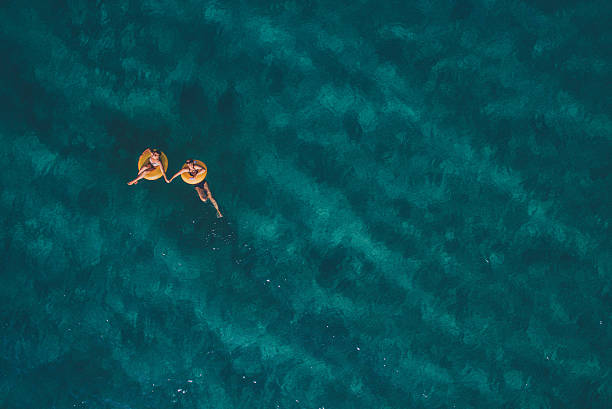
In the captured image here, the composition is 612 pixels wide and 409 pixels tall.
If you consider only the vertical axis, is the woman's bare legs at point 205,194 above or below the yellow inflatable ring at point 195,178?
below

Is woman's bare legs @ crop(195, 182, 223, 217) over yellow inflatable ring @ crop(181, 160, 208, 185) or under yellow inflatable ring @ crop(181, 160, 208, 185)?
under

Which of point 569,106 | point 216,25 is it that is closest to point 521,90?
point 569,106

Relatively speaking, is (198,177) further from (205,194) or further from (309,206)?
(309,206)

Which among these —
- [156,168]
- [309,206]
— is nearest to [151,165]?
[156,168]

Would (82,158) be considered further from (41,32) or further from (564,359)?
(564,359)
